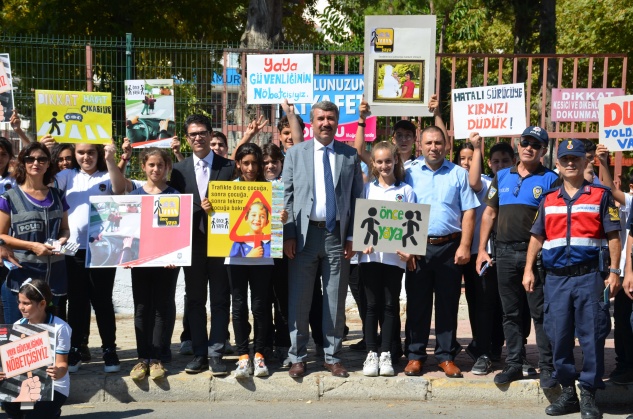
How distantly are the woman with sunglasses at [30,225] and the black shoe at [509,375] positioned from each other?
359 centimetres

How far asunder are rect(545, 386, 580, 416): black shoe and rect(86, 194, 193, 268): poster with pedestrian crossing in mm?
3079

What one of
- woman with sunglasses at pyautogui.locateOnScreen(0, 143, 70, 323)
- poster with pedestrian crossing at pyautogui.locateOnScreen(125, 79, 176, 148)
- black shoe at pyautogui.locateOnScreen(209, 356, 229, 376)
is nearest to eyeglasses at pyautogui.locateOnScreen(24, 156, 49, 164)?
woman with sunglasses at pyautogui.locateOnScreen(0, 143, 70, 323)

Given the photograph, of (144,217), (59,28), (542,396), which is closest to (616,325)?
(542,396)

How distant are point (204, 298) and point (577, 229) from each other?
10.0 feet

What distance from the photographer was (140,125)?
1019cm

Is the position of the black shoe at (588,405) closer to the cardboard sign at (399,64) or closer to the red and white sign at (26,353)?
the cardboard sign at (399,64)

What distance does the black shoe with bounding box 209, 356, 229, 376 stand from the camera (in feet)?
25.3

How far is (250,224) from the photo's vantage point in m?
7.68

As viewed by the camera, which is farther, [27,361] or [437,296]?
[437,296]

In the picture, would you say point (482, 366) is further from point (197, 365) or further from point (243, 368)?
point (197, 365)

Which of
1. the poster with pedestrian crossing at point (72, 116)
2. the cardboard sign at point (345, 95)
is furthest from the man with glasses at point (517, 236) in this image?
the poster with pedestrian crossing at point (72, 116)

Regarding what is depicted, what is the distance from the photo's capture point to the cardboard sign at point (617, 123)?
26.6ft

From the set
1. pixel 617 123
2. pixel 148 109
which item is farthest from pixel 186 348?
pixel 617 123

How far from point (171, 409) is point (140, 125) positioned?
3804mm
